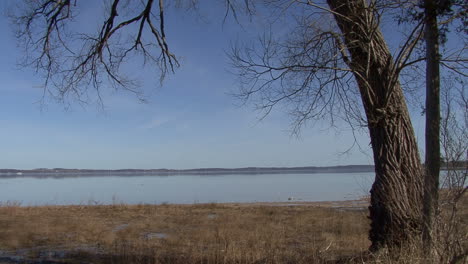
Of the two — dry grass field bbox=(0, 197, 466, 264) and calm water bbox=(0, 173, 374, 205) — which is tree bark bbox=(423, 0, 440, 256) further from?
calm water bbox=(0, 173, 374, 205)

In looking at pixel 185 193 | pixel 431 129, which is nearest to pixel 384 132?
pixel 431 129

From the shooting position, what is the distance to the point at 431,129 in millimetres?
5840

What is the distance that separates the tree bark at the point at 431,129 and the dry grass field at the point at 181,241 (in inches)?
44.2

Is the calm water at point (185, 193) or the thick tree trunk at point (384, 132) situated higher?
the thick tree trunk at point (384, 132)

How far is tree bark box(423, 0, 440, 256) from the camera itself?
5770 mm

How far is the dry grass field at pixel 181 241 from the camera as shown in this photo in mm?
8727

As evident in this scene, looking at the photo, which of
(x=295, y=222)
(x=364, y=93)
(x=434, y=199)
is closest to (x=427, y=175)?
(x=434, y=199)

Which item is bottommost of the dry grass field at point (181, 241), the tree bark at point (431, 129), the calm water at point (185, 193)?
the calm water at point (185, 193)

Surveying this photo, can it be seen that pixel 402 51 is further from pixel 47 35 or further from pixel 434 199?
pixel 47 35

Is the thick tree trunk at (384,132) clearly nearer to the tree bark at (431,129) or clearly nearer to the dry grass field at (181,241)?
the tree bark at (431,129)

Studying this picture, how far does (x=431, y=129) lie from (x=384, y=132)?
0.97 m

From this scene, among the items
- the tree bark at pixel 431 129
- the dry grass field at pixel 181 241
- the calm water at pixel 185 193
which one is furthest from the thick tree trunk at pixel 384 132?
the calm water at pixel 185 193

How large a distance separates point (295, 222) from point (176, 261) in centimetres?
965

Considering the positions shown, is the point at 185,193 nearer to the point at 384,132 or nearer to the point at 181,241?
the point at 181,241
